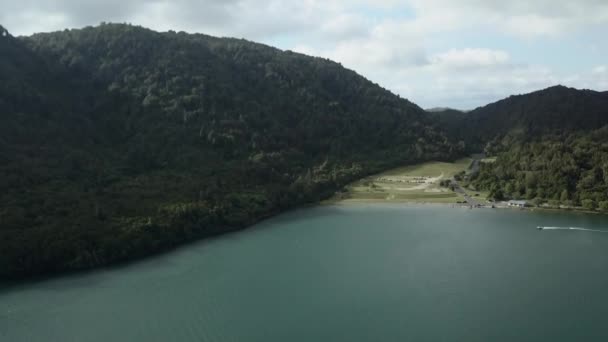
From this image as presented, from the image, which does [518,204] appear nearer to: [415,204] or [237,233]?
[415,204]

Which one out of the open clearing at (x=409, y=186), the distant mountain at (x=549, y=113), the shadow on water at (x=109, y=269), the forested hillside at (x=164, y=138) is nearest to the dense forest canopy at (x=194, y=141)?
the forested hillside at (x=164, y=138)

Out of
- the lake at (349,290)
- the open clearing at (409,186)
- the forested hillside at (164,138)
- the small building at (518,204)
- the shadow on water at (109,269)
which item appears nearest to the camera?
the lake at (349,290)

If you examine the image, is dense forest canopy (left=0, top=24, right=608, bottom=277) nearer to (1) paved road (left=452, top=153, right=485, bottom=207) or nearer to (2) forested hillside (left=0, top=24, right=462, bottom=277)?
(2) forested hillside (left=0, top=24, right=462, bottom=277)

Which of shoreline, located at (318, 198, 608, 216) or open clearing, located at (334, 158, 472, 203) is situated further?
open clearing, located at (334, 158, 472, 203)

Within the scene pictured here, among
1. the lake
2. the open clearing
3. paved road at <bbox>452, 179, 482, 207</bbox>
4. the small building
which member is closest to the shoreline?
the open clearing

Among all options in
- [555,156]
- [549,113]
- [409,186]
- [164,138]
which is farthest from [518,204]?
[549,113]

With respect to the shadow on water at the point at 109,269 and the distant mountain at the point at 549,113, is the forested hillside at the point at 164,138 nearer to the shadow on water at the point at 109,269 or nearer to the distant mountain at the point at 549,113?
the shadow on water at the point at 109,269
